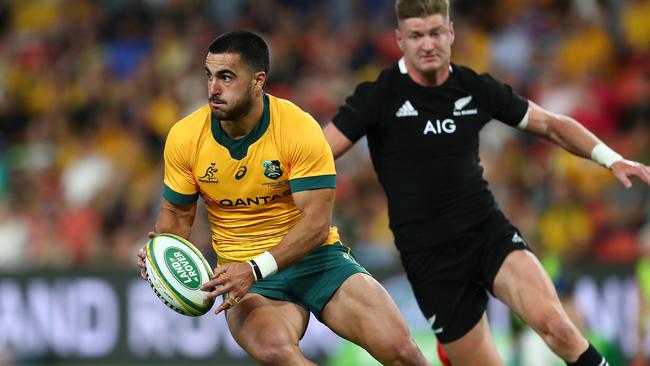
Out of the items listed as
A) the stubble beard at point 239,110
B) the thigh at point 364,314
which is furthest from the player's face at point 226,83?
the thigh at point 364,314

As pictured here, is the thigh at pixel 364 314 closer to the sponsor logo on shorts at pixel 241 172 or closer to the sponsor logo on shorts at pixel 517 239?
the sponsor logo on shorts at pixel 241 172

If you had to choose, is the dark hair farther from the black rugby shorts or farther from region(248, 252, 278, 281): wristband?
the black rugby shorts

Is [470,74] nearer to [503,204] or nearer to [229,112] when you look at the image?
[229,112]

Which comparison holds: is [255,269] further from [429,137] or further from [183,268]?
[429,137]

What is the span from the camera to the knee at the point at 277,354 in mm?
6336

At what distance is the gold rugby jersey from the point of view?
6.56 m

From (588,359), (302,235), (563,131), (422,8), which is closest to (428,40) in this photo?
(422,8)

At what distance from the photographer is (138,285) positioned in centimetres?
1251

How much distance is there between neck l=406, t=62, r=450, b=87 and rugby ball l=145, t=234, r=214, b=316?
181cm

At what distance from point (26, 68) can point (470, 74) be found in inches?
418

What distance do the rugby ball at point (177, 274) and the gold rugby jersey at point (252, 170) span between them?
0.37 metres

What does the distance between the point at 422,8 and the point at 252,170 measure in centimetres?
145

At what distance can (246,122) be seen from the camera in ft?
21.7

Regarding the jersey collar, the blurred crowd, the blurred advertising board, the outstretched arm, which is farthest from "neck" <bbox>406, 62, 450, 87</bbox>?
the blurred advertising board
